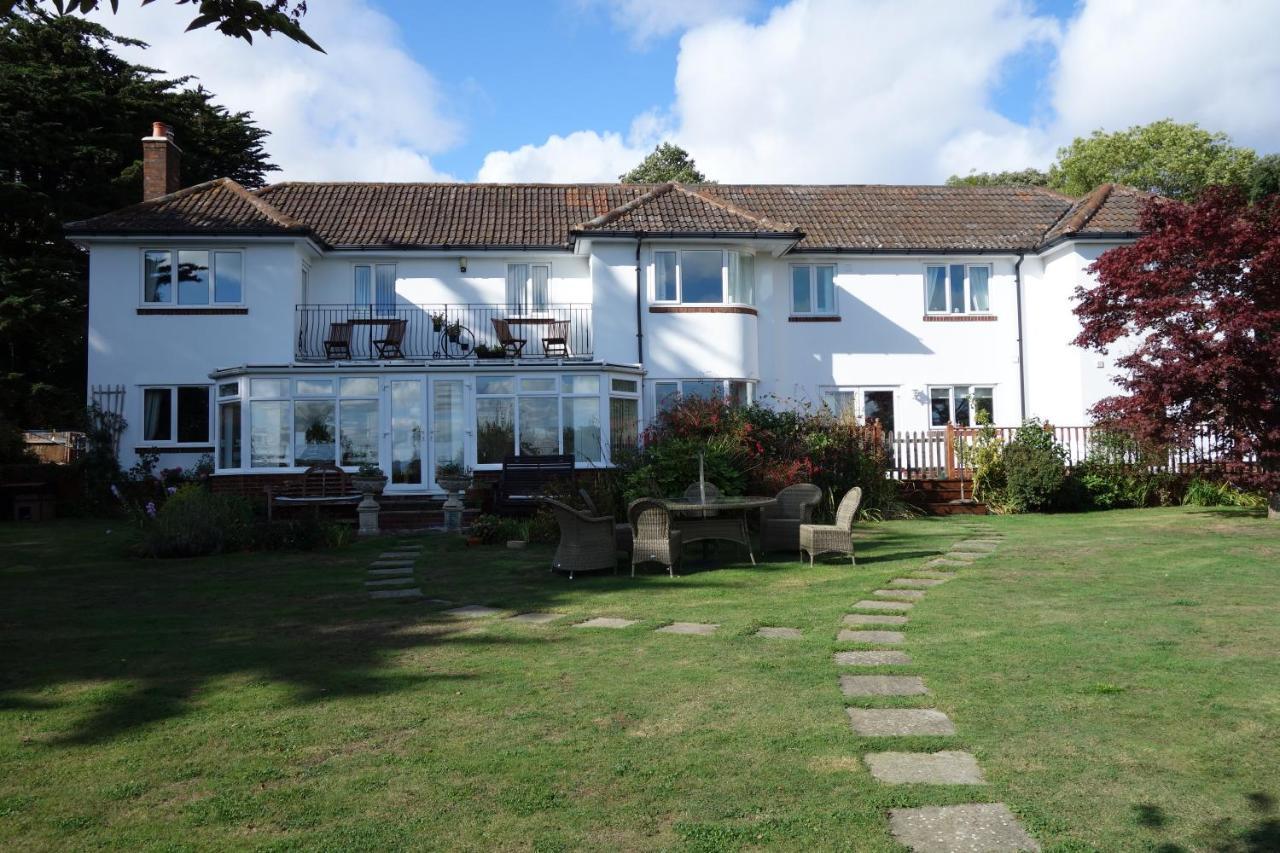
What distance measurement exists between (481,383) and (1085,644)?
47.3 ft

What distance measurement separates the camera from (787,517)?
13.0m

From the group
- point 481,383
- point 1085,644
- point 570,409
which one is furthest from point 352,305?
point 1085,644

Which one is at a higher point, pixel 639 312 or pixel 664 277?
pixel 664 277

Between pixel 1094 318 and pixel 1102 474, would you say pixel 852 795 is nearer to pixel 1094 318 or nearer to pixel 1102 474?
pixel 1094 318

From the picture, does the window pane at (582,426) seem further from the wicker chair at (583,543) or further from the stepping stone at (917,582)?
the stepping stone at (917,582)

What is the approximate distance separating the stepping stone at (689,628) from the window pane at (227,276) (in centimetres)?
1714

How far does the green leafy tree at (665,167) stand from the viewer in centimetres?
4841

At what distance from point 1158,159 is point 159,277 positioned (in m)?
43.4

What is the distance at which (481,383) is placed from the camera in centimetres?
1962

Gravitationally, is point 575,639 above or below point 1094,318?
below

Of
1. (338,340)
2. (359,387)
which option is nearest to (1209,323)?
(359,387)

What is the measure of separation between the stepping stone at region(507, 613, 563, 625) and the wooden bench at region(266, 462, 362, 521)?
32.2 feet

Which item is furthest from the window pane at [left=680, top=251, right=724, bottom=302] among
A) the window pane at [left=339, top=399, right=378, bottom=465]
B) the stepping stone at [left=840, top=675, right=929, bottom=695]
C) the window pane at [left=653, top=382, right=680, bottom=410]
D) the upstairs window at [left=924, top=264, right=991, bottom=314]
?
the stepping stone at [left=840, top=675, right=929, bottom=695]

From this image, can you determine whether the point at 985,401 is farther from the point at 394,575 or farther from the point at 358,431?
the point at 394,575
